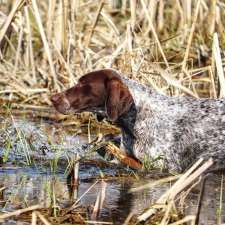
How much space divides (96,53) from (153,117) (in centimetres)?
245

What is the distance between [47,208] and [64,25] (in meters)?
5.10

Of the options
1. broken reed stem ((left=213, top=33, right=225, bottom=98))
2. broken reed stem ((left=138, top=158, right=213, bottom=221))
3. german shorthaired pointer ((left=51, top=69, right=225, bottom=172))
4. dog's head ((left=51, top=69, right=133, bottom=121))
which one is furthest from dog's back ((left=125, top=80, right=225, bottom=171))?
broken reed stem ((left=138, top=158, right=213, bottom=221))

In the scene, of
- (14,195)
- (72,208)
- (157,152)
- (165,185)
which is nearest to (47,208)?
(72,208)

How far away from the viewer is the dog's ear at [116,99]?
25.5 feet

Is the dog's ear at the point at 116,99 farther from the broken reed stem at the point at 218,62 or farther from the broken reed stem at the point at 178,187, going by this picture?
the broken reed stem at the point at 178,187

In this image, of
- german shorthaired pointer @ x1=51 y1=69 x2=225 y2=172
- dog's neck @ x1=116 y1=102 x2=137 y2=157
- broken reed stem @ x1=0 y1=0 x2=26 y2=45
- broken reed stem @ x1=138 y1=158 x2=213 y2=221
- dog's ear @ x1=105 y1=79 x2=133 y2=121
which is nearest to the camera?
broken reed stem @ x1=138 y1=158 x2=213 y2=221

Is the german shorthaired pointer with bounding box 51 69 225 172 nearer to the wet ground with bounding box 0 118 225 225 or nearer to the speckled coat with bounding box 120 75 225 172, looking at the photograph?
the speckled coat with bounding box 120 75 225 172

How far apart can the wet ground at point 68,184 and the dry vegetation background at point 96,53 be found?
1316 mm

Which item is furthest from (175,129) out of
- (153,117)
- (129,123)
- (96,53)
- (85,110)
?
(96,53)

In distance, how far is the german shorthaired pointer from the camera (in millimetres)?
7980

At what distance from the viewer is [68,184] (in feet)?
22.0

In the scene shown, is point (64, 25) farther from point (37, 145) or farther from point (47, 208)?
point (47, 208)

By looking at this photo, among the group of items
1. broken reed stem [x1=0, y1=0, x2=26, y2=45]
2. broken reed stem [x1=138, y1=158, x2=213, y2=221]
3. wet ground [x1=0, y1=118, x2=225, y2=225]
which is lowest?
wet ground [x1=0, y1=118, x2=225, y2=225]

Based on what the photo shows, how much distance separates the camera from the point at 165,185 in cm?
695
